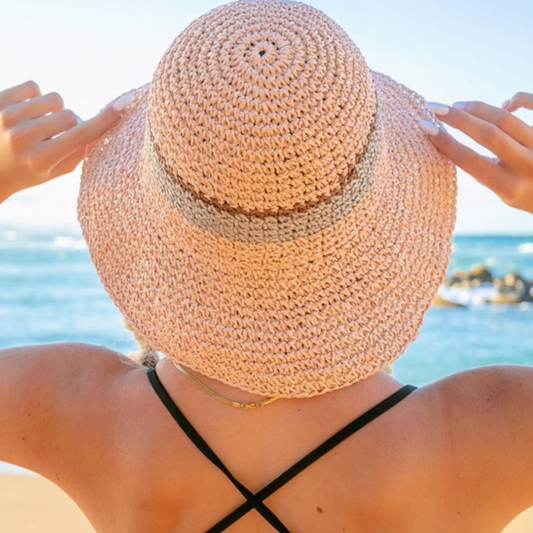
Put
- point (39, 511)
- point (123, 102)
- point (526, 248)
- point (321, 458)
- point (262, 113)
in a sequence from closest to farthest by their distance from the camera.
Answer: point (262, 113)
point (321, 458)
point (123, 102)
point (39, 511)
point (526, 248)

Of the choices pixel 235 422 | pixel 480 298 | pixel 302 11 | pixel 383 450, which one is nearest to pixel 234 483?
pixel 235 422

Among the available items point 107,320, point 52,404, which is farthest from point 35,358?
point 107,320

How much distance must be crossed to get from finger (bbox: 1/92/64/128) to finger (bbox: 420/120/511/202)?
74 cm

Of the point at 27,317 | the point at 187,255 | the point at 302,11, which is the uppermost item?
the point at 27,317

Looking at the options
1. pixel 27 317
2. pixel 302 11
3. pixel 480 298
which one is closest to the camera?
pixel 302 11

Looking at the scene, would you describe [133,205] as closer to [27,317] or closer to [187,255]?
[187,255]

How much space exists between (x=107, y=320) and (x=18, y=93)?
10.9 metres

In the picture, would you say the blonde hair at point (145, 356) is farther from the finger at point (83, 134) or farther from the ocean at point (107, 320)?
the ocean at point (107, 320)

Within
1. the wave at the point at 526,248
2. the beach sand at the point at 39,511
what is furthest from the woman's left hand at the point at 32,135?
the wave at the point at 526,248

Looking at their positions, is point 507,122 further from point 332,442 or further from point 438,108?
point 332,442

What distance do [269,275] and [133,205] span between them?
13.7 inches

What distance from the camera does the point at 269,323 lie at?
1.22 meters

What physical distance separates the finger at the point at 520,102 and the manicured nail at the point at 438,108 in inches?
5.3

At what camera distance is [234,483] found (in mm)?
1181
